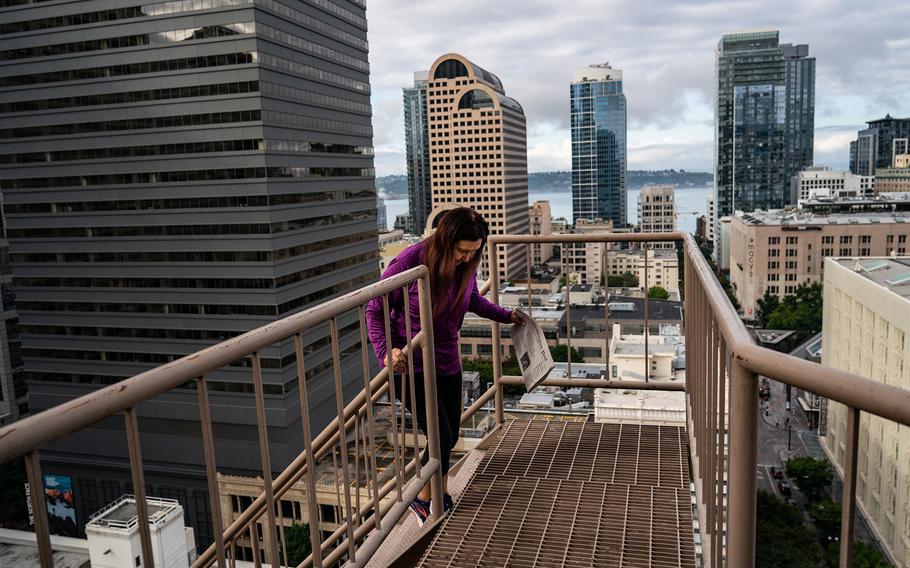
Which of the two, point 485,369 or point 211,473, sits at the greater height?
point 211,473

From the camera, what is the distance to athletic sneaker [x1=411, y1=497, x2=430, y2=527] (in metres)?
3.13

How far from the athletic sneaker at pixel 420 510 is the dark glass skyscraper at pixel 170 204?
32.6 meters

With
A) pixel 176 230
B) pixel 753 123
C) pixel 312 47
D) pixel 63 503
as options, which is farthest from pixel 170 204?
pixel 753 123

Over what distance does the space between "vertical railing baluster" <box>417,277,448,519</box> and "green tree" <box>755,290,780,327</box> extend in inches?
2330

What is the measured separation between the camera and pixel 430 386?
2.95m

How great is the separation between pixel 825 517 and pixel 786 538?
2752 mm

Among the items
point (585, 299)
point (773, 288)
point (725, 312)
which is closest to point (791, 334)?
point (773, 288)

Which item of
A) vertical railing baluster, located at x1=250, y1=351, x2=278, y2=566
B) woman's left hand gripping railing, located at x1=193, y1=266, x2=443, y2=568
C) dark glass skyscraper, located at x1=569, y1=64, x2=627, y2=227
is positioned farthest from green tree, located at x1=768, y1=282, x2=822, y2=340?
dark glass skyscraper, located at x1=569, y1=64, x2=627, y2=227

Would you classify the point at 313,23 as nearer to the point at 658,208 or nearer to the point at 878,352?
the point at 878,352

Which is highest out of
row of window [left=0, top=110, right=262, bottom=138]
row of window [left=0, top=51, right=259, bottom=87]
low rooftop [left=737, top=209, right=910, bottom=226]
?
row of window [left=0, top=51, right=259, bottom=87]

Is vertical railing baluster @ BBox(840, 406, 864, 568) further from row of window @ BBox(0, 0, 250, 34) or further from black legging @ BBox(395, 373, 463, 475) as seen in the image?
row of window @ BBox(0, 0, 250, 34)

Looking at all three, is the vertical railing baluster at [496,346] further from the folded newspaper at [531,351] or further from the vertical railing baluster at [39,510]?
the vertical railing baluster at [39,510]

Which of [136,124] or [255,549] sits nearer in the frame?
[255,549]

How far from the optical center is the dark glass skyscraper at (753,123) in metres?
97.7
